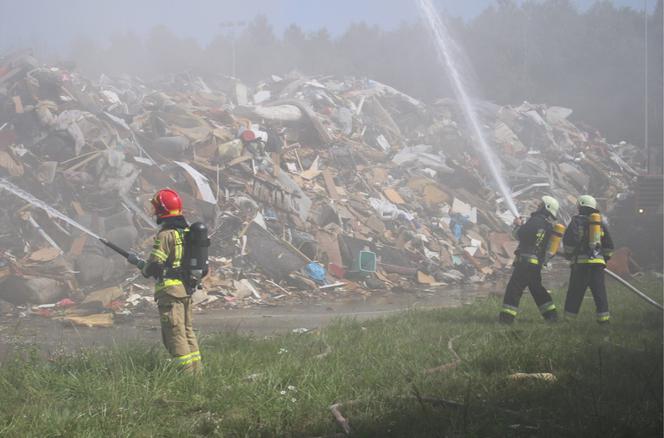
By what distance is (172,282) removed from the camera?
470 cm

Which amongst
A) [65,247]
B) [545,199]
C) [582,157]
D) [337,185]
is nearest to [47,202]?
[65,247]

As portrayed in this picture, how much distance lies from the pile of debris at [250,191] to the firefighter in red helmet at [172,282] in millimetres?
4982

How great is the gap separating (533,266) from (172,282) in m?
4.16

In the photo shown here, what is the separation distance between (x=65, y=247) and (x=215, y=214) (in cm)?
249

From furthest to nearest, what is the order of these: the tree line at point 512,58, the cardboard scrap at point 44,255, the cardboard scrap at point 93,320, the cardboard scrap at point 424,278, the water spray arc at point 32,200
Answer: the tree line at point 512,58 < the cardboard scrap at point 424,278 < the water spray arc at point 32,200 < the cardboard scrap at point 44,255 < the cardboard scrap at point 93,320

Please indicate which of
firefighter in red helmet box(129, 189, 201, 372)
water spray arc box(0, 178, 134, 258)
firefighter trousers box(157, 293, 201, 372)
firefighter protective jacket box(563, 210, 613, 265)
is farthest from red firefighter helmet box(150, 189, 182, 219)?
water spray arc box(0, 178, 134, 258)

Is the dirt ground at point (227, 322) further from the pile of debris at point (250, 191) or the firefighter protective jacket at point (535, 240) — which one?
the firefighter protective jacket at point (535, 240)

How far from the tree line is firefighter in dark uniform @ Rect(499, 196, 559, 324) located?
25.3 m

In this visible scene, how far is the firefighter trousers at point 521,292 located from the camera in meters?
7.09

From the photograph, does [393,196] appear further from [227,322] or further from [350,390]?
[350,390]

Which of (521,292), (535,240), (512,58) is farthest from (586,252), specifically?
(512,58)

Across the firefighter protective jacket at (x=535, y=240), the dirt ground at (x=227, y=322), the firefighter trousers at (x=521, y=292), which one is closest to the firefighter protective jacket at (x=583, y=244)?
the firefighter protective jacket at (x=535, y=240)

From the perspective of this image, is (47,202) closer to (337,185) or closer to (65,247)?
(65,247)

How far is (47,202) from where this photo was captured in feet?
37.1
